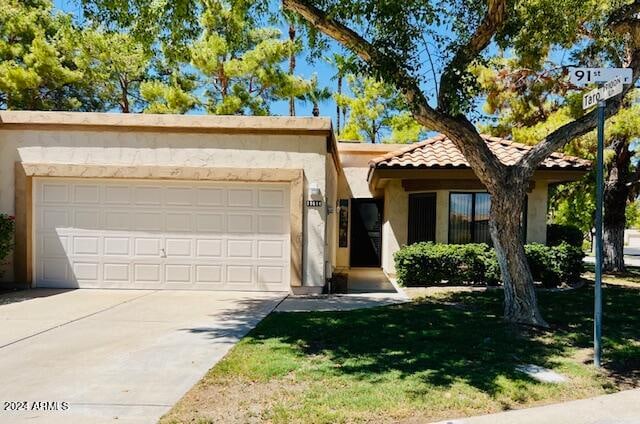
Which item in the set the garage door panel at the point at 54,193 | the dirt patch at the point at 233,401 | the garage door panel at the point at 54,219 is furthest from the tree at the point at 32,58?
the dirt patch at the point at 233,401

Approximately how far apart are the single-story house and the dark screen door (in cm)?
369

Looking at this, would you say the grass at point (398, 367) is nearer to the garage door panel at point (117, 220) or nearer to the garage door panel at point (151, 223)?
the garage door panel at point (151, 223)

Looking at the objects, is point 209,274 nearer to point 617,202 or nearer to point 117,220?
point 117,220

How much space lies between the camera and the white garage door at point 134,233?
10.6 m

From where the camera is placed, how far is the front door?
17384 mm

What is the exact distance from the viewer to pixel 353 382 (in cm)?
478

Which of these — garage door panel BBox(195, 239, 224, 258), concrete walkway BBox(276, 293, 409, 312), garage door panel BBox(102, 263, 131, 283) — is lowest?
concrete walkway BBox(276, 293, 409, 312)

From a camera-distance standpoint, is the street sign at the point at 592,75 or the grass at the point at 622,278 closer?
the street sign at the point at 592,75

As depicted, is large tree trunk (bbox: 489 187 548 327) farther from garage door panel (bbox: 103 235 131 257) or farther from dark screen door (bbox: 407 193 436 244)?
garage door panel (bbox: 103 235 131 257)

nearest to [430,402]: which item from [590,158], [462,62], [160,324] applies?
[160,324]

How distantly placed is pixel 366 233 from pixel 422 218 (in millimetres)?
4689

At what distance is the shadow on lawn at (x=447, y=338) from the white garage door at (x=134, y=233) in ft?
11.2

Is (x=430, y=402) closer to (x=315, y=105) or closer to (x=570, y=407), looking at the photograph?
(x=570, y=407)

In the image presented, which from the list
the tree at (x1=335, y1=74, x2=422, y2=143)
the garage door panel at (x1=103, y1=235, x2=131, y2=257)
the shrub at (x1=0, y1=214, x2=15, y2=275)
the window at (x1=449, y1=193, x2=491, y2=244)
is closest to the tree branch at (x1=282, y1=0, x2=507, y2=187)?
the window at (x1=449, y1=193, x2=491, y2=244)
